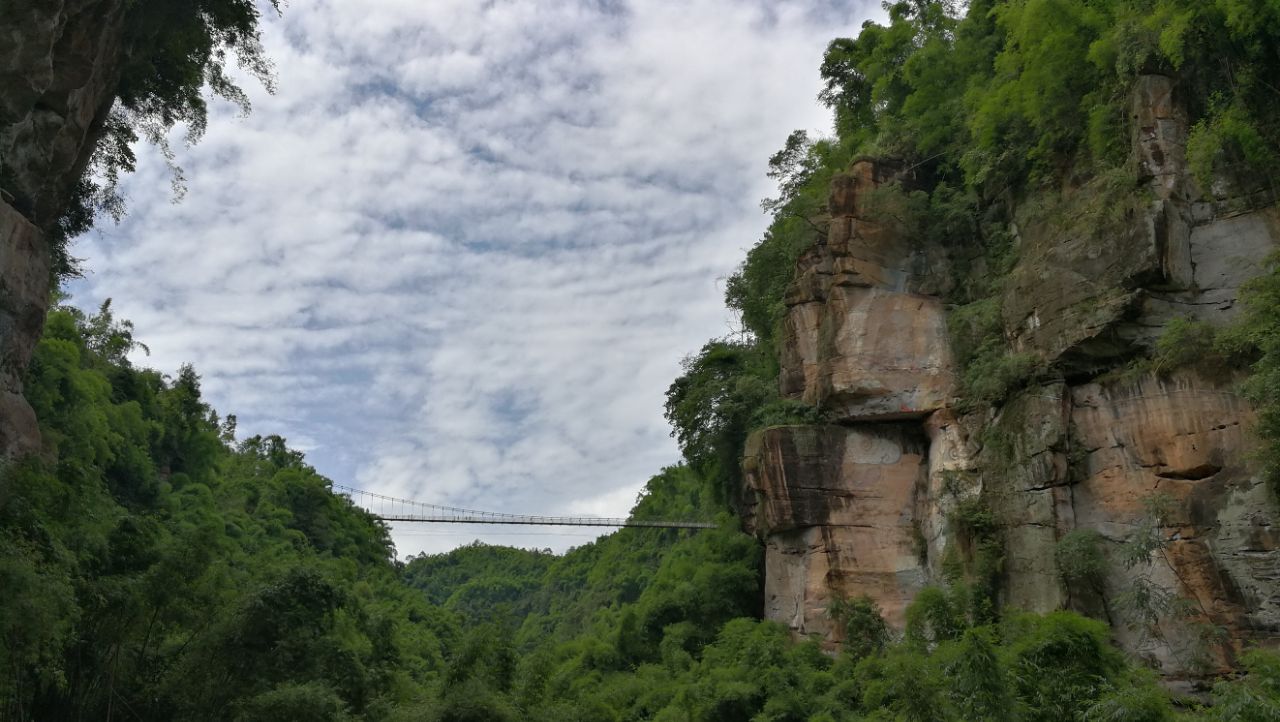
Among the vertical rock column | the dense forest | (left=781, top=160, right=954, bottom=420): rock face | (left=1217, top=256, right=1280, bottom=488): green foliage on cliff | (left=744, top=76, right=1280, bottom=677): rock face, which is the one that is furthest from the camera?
(left=781, top=160, right=954, bottom=420): rock face

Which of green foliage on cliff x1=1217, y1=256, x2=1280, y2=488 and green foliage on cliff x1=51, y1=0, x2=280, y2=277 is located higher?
green foliage on cliff x1=51, y1=0, x2=280, y2=277

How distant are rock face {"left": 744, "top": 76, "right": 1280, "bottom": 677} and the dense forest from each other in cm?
54

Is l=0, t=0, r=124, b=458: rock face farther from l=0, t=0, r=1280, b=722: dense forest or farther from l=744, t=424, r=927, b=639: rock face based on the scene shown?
l=744, t=424, r=927, b=639: rock face

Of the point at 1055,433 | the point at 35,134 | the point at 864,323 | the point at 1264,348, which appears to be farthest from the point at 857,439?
the point at 35,134

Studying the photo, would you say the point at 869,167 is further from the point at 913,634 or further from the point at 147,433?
the point at 147,433

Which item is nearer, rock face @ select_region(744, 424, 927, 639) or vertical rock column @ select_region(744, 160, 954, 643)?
rock face @ select_region(744, 424, 927, 639)

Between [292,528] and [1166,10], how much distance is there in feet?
117

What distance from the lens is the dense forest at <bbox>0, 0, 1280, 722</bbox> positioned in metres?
11.4

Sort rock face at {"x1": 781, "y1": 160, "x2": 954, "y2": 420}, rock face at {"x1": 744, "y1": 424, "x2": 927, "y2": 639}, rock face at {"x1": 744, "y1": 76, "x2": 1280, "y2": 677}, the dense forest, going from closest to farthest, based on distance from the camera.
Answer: the dense forest, rock face at {"x1": 744, "y1": 76, "x2": 1280, "y2": 677}, rock face at {"x1": 744, "y1": 424, "x2": 927, "y2": 639}, rock face at {"x1": 781, "y1": 160, "x2": 954, "y2": 420}

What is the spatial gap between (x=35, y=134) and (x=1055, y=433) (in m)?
16.1

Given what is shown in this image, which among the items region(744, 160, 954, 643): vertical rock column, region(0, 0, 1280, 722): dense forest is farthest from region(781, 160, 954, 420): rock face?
region(0, 0, 1280, 722): dense forest

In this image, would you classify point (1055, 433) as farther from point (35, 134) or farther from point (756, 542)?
point (35, 134)

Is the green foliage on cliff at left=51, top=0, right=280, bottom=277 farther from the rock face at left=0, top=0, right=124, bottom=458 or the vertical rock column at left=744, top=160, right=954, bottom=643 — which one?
the vertical rock column at left=744, top=160, right=954, bottom=643

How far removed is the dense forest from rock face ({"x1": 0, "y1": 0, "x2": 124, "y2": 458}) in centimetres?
99
